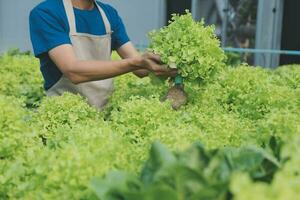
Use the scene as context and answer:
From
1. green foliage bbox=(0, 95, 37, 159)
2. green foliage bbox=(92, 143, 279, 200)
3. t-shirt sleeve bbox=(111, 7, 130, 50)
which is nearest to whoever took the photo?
green foliage bbox=(92, 143, 279, 200)

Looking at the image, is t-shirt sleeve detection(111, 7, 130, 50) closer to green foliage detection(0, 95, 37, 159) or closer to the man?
the man

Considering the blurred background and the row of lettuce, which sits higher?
the row of lettuce

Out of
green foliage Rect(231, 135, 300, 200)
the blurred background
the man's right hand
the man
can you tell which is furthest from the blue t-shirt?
the blurred background

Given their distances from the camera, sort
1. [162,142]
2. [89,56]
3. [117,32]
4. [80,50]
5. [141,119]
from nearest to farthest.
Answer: [162,142]
[141,119]
[80,50]
[89,56]
[117,32]

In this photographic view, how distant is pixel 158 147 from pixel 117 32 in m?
2.29

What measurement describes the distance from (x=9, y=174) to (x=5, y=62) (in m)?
4.36

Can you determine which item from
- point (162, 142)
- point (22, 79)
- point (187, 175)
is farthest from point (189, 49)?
point (22, 79)

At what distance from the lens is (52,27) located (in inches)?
134

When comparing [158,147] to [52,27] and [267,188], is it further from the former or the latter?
[52,27]

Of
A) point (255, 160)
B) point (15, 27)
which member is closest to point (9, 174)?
point (255, 160)

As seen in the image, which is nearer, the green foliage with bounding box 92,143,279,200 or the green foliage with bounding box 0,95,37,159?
the green foliage with bounding box 92,143,279,200

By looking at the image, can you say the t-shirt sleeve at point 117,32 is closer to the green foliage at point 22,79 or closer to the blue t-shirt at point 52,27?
the blue t-shirt at point 52,27

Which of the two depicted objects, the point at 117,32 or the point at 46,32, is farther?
the point at 117,32

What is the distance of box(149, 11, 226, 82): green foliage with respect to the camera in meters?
3.08
